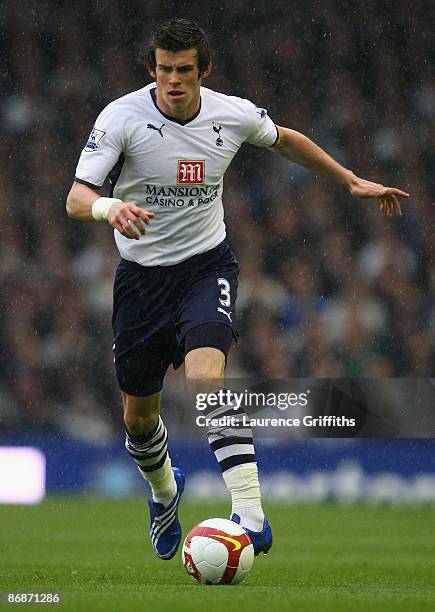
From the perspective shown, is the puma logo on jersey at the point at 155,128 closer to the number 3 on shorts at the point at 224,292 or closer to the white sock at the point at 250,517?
the number 3 on shorts at the point at 224,292

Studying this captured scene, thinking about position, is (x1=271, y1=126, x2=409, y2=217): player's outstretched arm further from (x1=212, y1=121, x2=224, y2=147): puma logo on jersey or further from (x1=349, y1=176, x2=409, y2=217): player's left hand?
(x1=212, y1=121, x2=224, y2=147): puma logo on jersey

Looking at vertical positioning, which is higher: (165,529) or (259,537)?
(259,537)

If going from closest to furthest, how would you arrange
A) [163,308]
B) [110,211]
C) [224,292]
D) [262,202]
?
[110,211] < [224,292] < [163,308] < [262,202]

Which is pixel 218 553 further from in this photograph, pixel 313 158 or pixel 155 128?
pixel 313 158

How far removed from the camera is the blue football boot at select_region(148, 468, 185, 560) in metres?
6.24

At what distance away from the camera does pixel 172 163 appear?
5.77 m

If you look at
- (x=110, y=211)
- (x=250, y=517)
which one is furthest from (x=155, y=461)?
(x=110, y=211)

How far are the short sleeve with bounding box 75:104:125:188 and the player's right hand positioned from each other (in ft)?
2.46

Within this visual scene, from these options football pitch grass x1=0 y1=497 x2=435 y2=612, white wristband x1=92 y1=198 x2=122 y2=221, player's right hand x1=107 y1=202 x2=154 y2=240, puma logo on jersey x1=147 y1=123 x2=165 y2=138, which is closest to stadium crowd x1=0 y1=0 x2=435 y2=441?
football pitch grass x1=0 y1=497 x2=435 y2=612

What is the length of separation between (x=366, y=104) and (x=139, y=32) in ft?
7.25

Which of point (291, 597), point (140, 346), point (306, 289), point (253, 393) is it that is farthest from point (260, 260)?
point (291, 597)

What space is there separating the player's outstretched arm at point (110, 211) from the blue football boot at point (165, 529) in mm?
1662

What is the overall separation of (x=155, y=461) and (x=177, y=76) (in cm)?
176

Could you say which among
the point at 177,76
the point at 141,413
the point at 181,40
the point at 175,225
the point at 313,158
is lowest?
the point at 141,413
